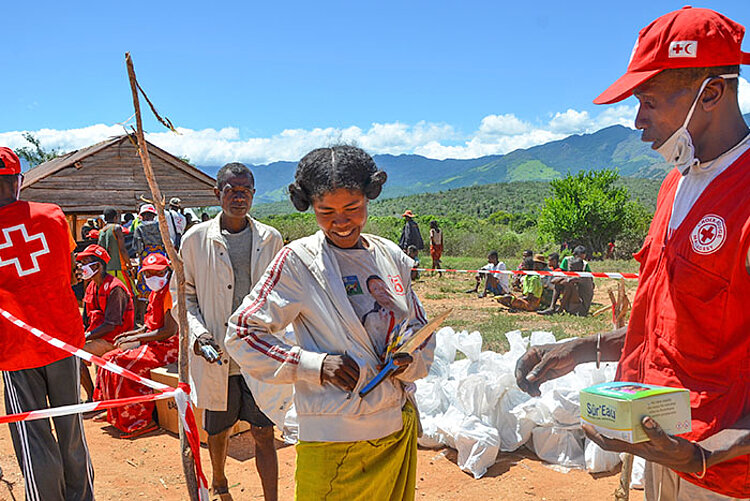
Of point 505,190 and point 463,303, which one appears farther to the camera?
point 505,190

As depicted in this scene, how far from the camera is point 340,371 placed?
1843 mm

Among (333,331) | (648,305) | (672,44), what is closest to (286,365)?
(333,331)

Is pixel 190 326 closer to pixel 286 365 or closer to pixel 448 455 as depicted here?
pixel 286 365

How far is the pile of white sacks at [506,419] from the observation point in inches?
161

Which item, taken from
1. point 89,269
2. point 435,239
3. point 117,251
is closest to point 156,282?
point 89,269

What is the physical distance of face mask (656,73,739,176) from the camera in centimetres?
166

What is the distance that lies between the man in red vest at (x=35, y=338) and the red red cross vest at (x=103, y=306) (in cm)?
240

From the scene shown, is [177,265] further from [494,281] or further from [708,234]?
[494,281]

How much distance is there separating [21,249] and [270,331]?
181cm

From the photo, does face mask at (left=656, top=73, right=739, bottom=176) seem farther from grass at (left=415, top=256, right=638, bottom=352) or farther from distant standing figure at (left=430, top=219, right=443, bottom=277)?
distant standing figure at (left=430, top=219, right=443, bottom=277)

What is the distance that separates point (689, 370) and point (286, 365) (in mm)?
1196

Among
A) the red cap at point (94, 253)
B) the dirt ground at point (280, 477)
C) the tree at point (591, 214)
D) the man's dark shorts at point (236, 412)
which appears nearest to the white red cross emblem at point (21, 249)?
the man's dark shorts at point (236, 412)

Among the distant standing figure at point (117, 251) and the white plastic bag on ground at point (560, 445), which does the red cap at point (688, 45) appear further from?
the distant standing figure at point (117, 251)

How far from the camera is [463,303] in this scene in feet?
40.3
